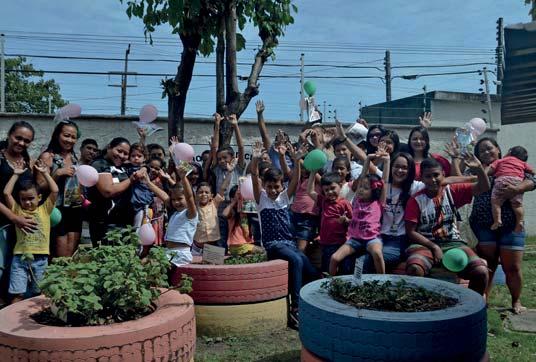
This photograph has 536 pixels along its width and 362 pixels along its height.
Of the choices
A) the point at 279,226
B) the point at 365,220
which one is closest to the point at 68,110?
the point at 279,226

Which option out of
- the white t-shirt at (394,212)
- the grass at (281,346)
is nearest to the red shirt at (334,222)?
the white t-shirt at (394,212)

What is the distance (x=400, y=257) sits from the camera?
4715 millimetres

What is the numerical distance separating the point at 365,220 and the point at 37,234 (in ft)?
10.2

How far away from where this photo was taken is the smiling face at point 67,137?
4.98m

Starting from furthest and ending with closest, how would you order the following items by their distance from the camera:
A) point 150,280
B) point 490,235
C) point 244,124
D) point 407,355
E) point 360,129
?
point 244,124 < point 360,129 < point 490,235 < point 150,280 < point 407,355

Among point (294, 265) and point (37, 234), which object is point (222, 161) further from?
point (37, 234)

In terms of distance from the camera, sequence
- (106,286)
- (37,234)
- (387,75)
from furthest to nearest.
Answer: (387,75)
(37,234)
(106,286)

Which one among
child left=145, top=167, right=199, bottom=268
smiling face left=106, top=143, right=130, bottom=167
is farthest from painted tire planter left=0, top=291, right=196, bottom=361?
smiling face left=106, top=143, right=130, bottom=167

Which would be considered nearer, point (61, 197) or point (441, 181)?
point (441, 181)

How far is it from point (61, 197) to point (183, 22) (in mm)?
3068

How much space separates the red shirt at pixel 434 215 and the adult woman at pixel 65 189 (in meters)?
3.30

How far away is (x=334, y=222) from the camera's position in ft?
17.1

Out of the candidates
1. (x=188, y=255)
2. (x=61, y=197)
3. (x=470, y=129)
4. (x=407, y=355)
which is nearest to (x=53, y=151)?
(x=61, y=197)

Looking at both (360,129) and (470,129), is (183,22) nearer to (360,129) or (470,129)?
(360,129)
